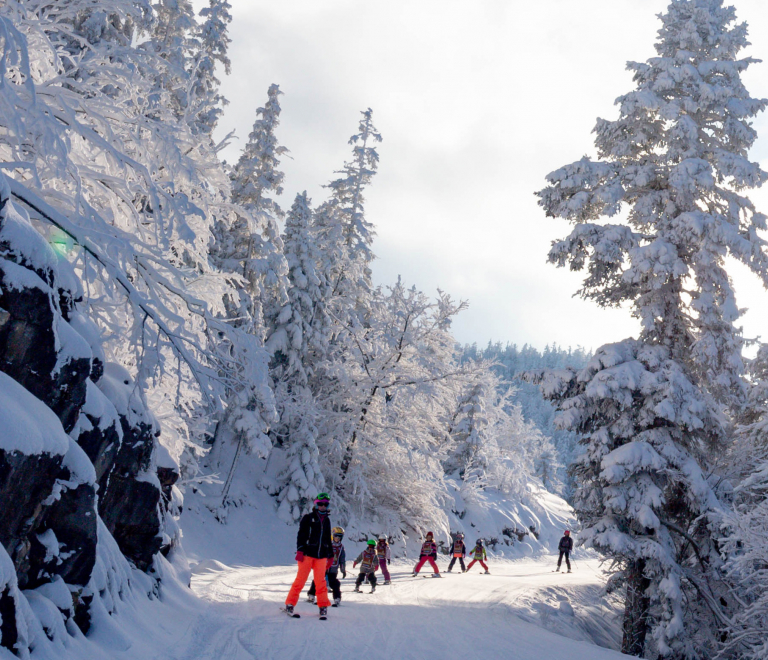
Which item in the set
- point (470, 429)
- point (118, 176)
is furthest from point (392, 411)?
point (118, 176)

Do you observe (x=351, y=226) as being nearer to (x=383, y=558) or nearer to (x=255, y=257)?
(x=255, y=257)

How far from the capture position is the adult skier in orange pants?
848 cm

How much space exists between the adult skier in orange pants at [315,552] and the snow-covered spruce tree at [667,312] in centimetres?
598

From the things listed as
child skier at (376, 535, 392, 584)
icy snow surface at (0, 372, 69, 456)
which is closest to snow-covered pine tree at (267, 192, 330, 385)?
child skier at (376, 535, 392, 584)

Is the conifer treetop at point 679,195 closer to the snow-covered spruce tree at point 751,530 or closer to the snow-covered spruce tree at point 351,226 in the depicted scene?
the snow-covered spruce tree at point 751,530

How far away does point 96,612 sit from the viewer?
5.60m

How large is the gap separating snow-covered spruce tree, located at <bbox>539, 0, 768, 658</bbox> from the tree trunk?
0.09 feet

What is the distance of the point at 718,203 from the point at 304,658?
13010 mm

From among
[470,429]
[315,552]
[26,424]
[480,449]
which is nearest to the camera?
[26,424]

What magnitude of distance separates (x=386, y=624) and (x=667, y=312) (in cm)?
940

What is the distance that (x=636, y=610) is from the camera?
11.9 m

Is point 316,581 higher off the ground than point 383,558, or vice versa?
point 316,581

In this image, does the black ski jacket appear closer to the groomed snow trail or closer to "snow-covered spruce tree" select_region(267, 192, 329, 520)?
the groomed snow trail

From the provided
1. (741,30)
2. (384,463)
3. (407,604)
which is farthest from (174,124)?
(384,463)
